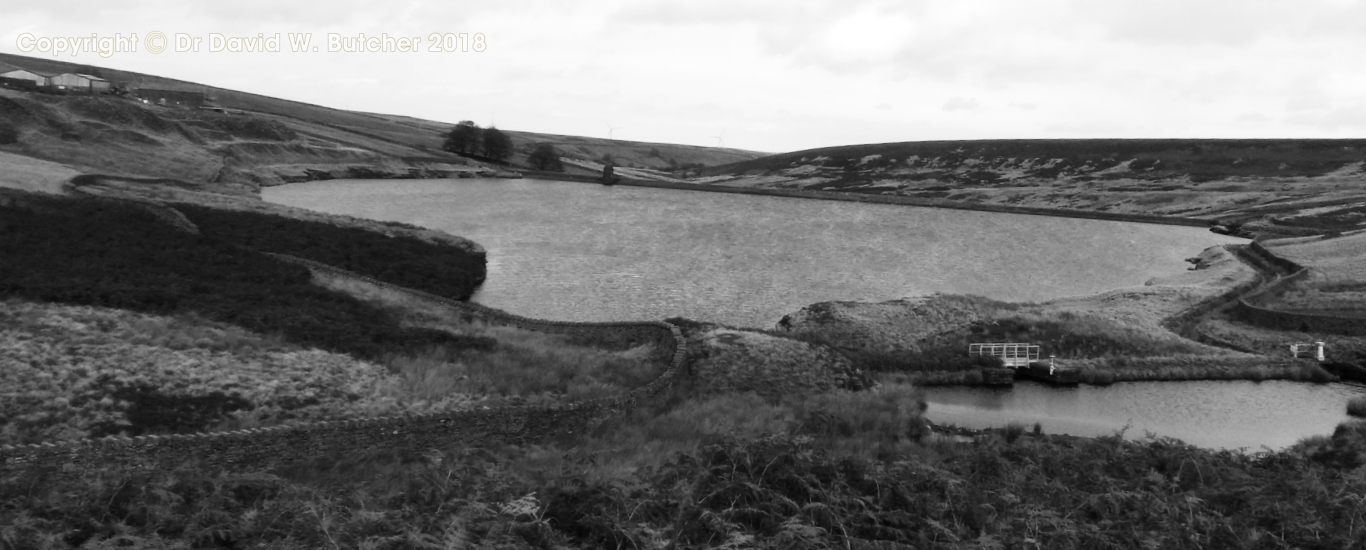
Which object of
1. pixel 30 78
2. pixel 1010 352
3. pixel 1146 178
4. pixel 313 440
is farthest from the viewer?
pixel 1146 178

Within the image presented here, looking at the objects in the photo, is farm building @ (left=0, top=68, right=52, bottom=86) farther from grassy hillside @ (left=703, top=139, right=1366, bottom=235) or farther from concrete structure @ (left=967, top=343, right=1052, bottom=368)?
concrete structure @ (left=967, top=343, right=1052, bottom=368)

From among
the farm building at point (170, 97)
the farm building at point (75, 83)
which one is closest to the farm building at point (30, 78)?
the farm building at point (75, 83)

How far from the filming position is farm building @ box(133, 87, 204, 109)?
464 feet

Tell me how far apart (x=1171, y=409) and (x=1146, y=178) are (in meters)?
130

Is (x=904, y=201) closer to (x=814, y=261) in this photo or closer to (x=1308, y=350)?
(x=814, y=261)

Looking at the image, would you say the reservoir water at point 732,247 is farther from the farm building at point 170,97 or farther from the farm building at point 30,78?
the farm building at point 30,78

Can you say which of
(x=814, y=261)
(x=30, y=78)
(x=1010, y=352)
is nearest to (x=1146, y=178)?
(x=814, y=261)

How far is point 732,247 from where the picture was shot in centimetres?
7600

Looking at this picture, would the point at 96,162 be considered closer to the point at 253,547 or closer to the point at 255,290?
the point at 255,290

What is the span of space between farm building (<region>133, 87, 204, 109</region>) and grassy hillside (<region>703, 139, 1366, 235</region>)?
95612 mm

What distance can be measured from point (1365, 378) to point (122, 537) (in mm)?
41653

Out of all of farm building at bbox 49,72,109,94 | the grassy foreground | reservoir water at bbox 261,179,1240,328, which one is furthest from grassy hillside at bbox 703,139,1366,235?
farm building at bbox 49,72,109,94

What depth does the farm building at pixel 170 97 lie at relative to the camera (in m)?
142

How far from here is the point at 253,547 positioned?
12672 mm
